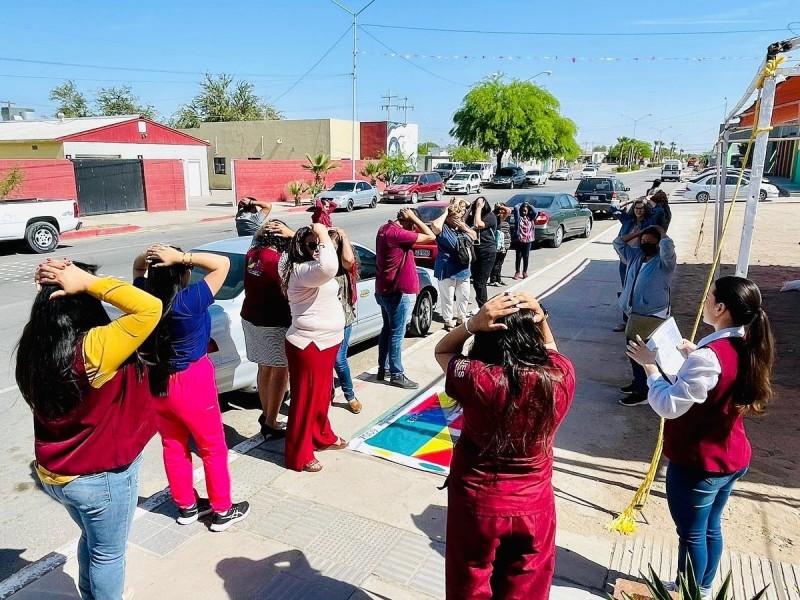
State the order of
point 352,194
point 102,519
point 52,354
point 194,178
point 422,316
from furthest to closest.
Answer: point 194,178, point 352,194, point 422,316, point 102,519, point 52,354

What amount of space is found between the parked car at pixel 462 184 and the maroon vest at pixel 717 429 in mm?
34232

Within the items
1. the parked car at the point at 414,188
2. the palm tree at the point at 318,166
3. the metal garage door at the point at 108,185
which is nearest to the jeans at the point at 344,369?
the metal garage door at the point at 108,185

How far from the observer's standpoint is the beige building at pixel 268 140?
134 feet

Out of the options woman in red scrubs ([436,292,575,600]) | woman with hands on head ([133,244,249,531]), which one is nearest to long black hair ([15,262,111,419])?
woman with hands on head ([133,244,249,531])

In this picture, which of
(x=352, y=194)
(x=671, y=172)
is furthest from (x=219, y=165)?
(x=671, y=172)

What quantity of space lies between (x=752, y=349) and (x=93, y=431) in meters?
2.83

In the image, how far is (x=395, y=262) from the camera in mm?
5777

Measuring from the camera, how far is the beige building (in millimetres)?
40719

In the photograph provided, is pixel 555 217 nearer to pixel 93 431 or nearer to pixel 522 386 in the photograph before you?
pixel 522 386

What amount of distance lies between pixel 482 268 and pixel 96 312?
21.9 ft

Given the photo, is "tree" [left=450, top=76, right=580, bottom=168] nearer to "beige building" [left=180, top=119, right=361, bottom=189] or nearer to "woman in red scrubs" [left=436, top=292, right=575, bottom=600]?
"beige building" [left=180, top=119, right=361, bottom=189]

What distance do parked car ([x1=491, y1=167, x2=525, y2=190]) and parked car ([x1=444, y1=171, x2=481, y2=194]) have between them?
20.9 ft

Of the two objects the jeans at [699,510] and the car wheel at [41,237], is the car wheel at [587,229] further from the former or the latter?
the jeans at [699,510]

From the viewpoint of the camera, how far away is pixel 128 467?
2.54 metres
